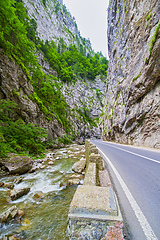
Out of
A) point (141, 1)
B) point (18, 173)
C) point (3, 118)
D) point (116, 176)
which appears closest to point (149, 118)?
point (116, 176)

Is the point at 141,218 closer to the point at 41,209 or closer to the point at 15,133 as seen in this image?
the point at 41,209

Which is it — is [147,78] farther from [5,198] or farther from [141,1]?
[5,198]

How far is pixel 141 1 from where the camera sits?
14344 mm

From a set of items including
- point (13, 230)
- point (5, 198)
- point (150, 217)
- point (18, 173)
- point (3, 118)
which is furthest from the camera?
point (3, 118)

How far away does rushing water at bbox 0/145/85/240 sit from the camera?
2.89 m

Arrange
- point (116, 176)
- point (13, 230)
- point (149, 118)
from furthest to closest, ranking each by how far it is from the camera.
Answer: point (149, 118) → point (116, 176) → point (13, 230)

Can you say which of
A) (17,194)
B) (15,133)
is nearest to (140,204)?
(17,194)

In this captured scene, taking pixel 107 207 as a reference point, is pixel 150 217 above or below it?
below

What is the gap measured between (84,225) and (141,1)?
23088mm

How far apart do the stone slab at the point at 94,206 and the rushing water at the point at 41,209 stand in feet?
6.58

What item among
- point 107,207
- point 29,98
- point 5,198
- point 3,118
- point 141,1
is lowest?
point 5,198

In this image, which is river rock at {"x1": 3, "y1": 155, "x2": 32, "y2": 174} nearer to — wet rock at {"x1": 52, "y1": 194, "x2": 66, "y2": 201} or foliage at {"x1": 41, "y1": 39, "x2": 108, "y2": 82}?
wet rock at {"x1": 52, "y1": 194, "x2": 66, "y2": 201}

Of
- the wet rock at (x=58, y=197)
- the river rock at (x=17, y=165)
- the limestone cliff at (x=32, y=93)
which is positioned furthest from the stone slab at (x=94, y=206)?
the limestone cliff at (x=32, y=93)

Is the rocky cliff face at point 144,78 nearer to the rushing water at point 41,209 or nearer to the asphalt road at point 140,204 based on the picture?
the asphalt road at point 140,204
